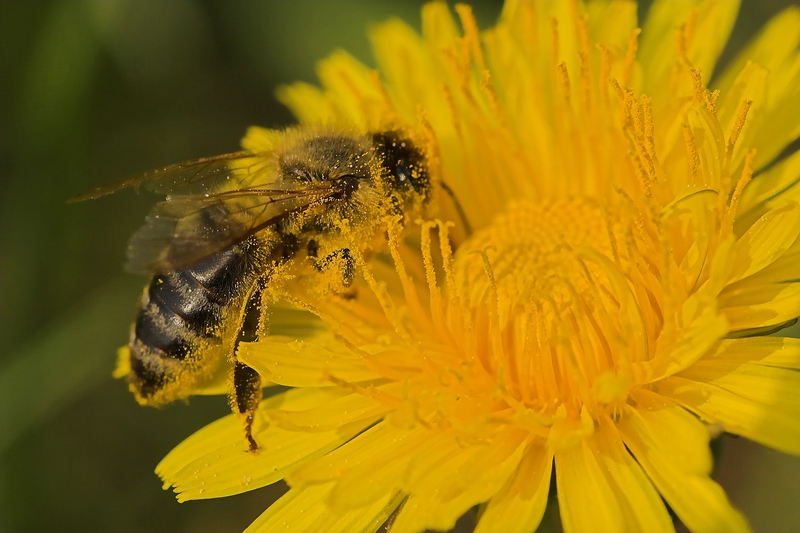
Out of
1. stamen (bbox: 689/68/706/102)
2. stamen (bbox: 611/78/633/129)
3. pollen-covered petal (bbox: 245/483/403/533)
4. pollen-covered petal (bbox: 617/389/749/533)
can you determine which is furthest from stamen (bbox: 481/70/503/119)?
pollen-covered petal (bbox: 245/483/403/533)

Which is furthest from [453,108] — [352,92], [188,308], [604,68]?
[188,308]

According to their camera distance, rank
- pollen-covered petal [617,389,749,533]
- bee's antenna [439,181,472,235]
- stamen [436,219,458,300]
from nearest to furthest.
→ pollen-covered petal [617,389,749,533] → stamen [436,219,458,300] → bee's antenna [439,181,472,235]

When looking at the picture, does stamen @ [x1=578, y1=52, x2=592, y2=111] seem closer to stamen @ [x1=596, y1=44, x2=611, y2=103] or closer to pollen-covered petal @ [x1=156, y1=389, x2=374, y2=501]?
stamen @ [x1=596, y1=44, x2=611, y2=103]

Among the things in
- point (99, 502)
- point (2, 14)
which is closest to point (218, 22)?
point (2, 14)

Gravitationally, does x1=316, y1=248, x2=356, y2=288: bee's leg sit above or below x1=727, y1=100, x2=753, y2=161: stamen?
above

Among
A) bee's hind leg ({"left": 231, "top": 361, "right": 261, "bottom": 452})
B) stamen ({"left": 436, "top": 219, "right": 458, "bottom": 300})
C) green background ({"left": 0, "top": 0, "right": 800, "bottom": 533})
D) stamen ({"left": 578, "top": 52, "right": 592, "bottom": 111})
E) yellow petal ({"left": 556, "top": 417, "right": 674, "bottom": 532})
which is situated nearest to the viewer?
yellow petal ({"left": 556, "top": 417, "right": 674, "bottom": 532})
